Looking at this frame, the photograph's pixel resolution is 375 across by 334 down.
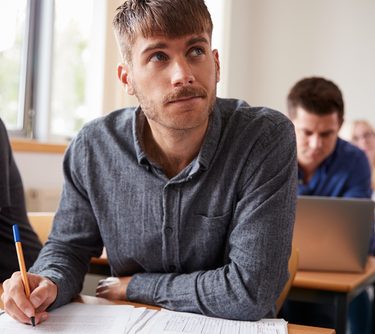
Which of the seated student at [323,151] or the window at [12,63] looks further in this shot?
the window at [12,63]

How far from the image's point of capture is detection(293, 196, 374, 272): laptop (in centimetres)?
205

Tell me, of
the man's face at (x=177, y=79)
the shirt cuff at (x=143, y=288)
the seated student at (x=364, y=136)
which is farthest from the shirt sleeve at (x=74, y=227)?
the seated student at (x=364, y=136)

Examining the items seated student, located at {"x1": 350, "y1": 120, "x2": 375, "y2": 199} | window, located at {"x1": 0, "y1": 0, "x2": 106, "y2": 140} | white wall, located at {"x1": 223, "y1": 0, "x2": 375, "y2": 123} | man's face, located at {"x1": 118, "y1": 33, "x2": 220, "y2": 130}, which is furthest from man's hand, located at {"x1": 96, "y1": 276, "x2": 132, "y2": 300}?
white wall, located at {"x1": 223, "y1": 0, "x2": 375, "y2": 123}

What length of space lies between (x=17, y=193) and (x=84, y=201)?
12.6 inches

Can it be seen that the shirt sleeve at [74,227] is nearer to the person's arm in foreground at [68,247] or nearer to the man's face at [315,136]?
the person's arm in foreground at [68,247]

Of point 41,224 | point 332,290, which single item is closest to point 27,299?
point 41,224

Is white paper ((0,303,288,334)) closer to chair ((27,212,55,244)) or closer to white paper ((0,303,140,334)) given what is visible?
white paper ((0,303,140,334))

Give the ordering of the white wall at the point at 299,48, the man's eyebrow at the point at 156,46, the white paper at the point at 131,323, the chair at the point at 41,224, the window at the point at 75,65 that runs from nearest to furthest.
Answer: the white paper at the point at 131,323 → the man's eyebrow at the point at 156,46 → the chair at the point at 41,224 → the window at the point at 75,65 → the white wall at the point at 299,48

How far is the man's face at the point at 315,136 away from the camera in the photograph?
8.51 ft

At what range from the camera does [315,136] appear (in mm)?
2598

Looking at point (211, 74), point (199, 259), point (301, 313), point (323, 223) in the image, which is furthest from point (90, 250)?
point (301, 313)

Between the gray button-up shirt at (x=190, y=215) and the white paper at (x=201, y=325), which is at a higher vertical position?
the gray button-up shirt at (x=190, y=215)

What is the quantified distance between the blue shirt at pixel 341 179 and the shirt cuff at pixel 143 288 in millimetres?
1339

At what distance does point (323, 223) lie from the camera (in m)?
2.06
